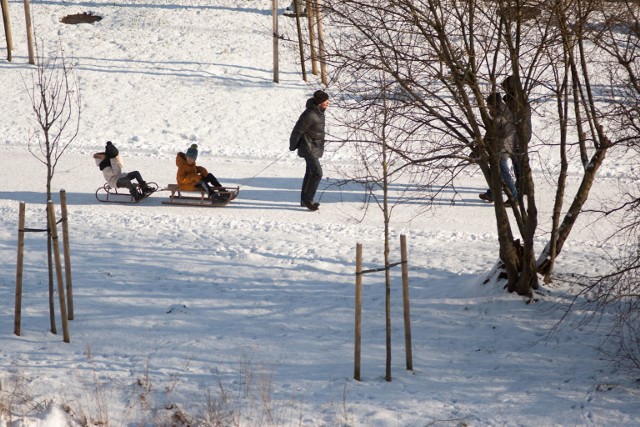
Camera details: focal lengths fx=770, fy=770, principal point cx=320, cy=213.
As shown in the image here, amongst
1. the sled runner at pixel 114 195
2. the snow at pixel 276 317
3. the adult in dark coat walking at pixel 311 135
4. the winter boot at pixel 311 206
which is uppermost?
the adult in dark coat walking at pixel 311 135

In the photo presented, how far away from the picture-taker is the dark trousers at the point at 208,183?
13008 millimetres

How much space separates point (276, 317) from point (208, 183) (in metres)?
4.72

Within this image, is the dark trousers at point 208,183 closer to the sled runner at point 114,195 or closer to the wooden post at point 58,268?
the sled runner at point 114,195

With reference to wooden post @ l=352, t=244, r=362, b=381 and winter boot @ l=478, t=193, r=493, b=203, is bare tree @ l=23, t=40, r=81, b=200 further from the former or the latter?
winter boot @ l=478, t=193, r=493, b=203

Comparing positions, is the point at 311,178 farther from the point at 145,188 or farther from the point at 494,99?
the point at 494,99

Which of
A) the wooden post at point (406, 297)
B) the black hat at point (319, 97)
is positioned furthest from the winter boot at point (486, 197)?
the wooden post at point (406, 297)

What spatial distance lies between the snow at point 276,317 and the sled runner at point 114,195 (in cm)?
21

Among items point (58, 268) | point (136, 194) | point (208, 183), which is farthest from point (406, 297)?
point (136, 194)

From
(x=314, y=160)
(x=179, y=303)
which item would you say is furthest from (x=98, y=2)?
(x=179, y=303)

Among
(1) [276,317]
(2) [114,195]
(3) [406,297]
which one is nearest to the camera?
(3) [406,297]

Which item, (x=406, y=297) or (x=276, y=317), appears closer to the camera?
(x=406, y=297)

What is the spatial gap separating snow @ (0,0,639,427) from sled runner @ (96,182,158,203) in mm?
212

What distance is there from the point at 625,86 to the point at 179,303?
5.64 m

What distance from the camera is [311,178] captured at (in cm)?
1277
